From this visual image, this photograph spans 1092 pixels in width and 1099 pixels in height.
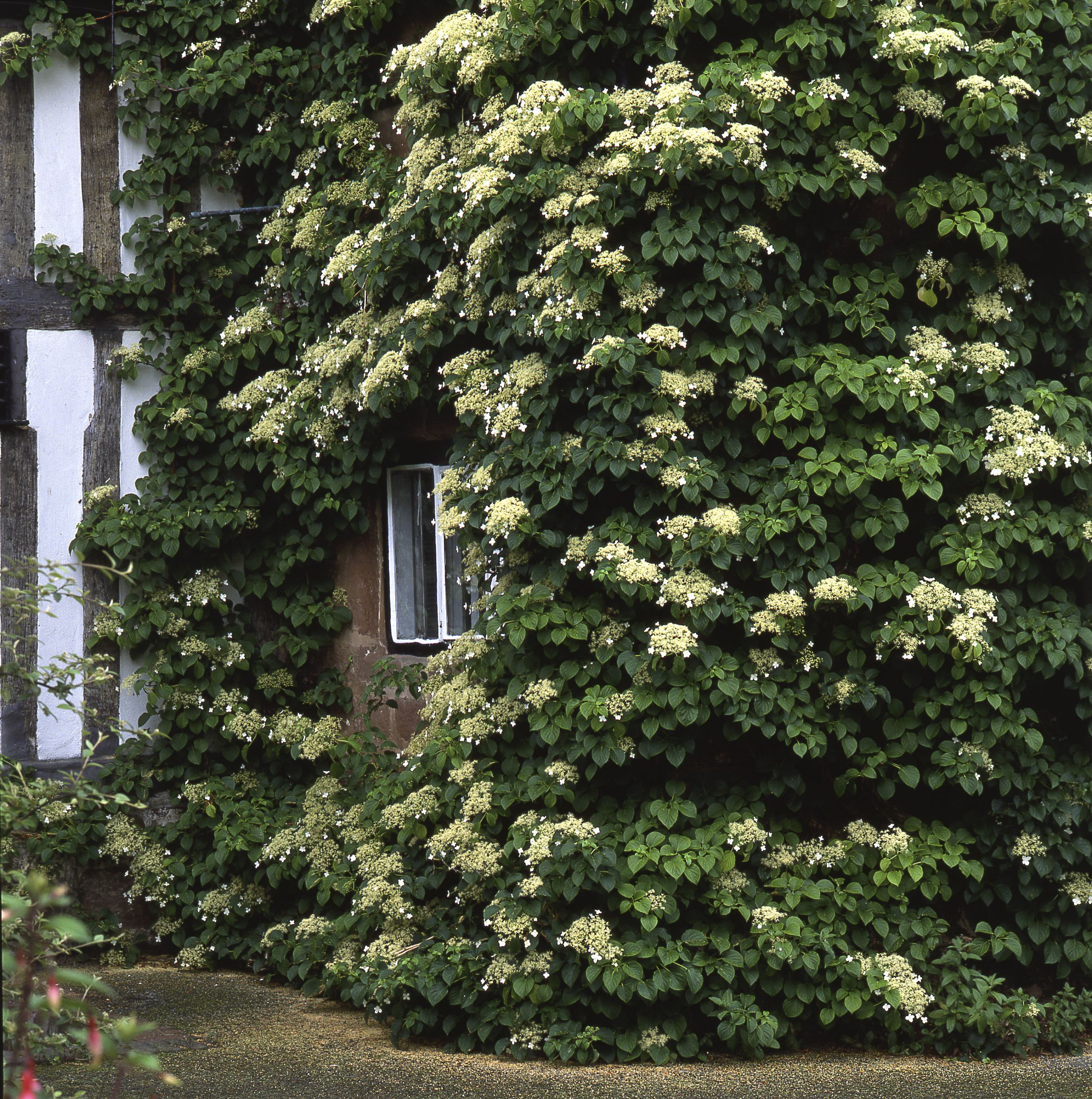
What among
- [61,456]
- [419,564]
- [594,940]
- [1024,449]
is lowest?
[594,940]

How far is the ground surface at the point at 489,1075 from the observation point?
14.8 feet

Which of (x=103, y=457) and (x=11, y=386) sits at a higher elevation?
(x=11, y=386)

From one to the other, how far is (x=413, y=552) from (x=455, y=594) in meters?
0.42

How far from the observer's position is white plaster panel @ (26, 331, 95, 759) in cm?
706

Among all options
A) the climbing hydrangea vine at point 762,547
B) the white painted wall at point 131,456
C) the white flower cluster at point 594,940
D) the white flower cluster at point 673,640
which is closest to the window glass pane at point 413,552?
the climbing hydrangea vine at point 762,547

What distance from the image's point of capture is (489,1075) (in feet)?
15.8

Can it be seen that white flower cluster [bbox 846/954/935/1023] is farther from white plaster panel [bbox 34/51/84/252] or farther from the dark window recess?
white plaster panel [bbox 34/51/84/252]

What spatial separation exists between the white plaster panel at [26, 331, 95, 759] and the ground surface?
7.91 ft

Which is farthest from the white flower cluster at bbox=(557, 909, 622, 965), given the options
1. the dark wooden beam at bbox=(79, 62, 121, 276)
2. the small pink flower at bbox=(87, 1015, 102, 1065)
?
the dark wooden beam at bbox=(79, 62, 121, 276)

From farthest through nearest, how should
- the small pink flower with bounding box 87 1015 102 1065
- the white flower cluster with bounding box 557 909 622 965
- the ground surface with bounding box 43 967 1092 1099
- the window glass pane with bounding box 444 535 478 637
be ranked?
the window glass pane with bounding box 444 535 478 637 < the white flower cluster with bounding box 557 909 622 965 < the ground surface with bounding box 43 967 1092 1099 < the small pink flower with bounding box 87 1015 102 1065

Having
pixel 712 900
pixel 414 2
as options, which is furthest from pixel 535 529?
pixel 414 2

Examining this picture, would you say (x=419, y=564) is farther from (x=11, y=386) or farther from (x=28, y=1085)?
(x=28, y=1085)

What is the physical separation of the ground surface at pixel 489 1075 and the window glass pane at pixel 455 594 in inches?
88.8

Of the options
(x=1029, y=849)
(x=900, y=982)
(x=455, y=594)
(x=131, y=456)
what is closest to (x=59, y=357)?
(x=131, y=456)
